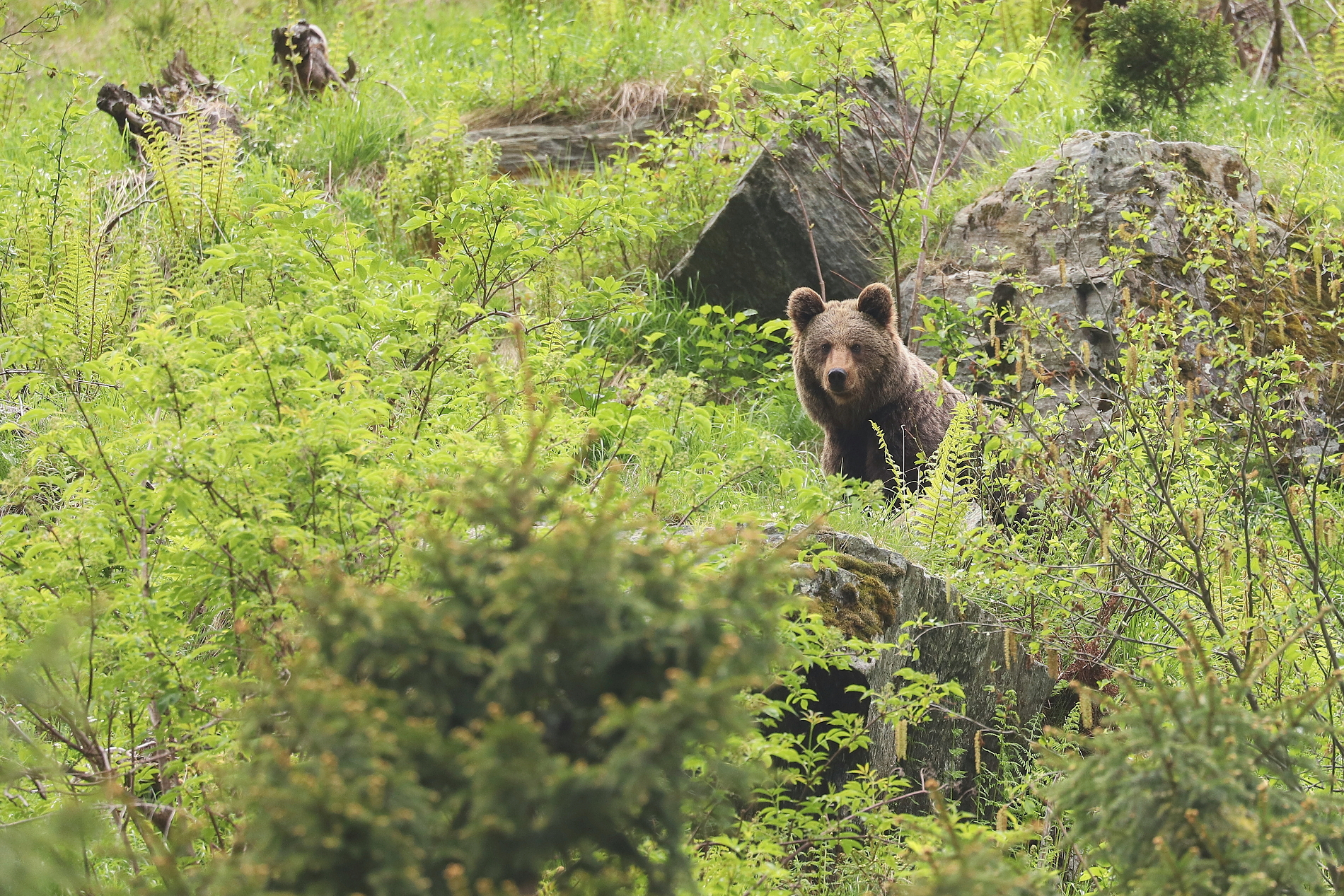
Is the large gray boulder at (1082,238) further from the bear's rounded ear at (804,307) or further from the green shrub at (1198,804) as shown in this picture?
the green shrub at (1198,804)

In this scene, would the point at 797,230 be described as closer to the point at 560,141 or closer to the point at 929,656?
the point at 560,141

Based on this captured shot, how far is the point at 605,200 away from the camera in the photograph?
16.5 ft

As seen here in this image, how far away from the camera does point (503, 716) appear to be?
1963 mm

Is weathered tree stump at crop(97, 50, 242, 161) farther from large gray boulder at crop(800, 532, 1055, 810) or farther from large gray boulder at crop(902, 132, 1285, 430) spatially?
large gray boulder at crop(800, 532, 1055, 810)

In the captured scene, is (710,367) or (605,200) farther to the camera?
(710,367)

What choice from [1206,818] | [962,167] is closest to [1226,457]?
[1206,818]

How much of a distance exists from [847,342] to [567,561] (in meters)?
5.34

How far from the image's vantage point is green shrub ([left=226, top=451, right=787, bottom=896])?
6.23ft

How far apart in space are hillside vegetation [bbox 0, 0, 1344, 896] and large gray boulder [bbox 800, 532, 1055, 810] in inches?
4.4

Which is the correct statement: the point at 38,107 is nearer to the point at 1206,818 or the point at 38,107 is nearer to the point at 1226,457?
the point at 1226,457

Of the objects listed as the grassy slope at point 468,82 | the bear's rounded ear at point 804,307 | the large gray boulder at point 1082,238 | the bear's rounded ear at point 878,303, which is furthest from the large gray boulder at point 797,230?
the bear's rounded ear at point 878,303

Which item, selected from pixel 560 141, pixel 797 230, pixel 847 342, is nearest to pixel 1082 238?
pixel 847 342

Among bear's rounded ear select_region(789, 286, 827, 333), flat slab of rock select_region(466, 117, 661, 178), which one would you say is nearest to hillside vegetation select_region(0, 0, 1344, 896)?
bear's rounded ear select_region(789, 286, 827, 333)

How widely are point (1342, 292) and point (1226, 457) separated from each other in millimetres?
2607
